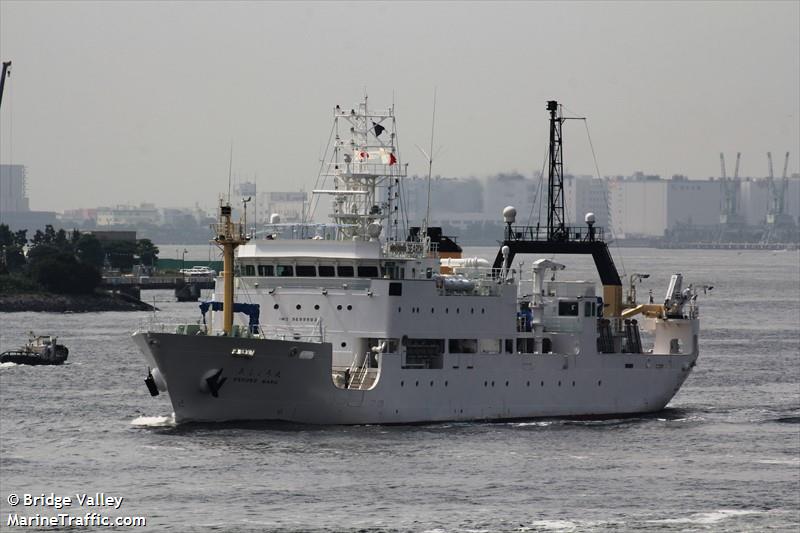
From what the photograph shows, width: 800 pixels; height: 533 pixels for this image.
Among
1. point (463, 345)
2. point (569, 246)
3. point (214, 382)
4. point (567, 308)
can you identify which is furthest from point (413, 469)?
point (569, 246)

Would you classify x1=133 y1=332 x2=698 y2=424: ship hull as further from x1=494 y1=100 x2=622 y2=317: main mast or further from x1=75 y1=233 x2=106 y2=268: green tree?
x1=75 y1=233 x2=106 y2=268: green tree

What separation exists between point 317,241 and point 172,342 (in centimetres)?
542

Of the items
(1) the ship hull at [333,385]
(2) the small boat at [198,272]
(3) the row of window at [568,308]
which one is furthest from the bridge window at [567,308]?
(2) the small boat at [198,272]

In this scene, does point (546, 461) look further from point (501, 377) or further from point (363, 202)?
point (363, 202)

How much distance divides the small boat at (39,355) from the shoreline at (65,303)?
42.5 meters

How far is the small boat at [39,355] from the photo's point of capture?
69875 mm

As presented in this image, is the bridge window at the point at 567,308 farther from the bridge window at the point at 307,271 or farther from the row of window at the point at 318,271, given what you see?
the bridge window at the point at 307,271

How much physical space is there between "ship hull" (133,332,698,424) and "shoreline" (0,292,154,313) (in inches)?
2653

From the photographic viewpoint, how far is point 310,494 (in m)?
36.7

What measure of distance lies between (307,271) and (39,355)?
27.1 metres

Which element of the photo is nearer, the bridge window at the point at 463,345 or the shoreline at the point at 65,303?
the bridge window at the point at 463,345

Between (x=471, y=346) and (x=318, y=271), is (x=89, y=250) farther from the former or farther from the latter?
(x=318, y=271)

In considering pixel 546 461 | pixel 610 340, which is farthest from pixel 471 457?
pixel 610 340

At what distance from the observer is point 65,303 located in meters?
118
